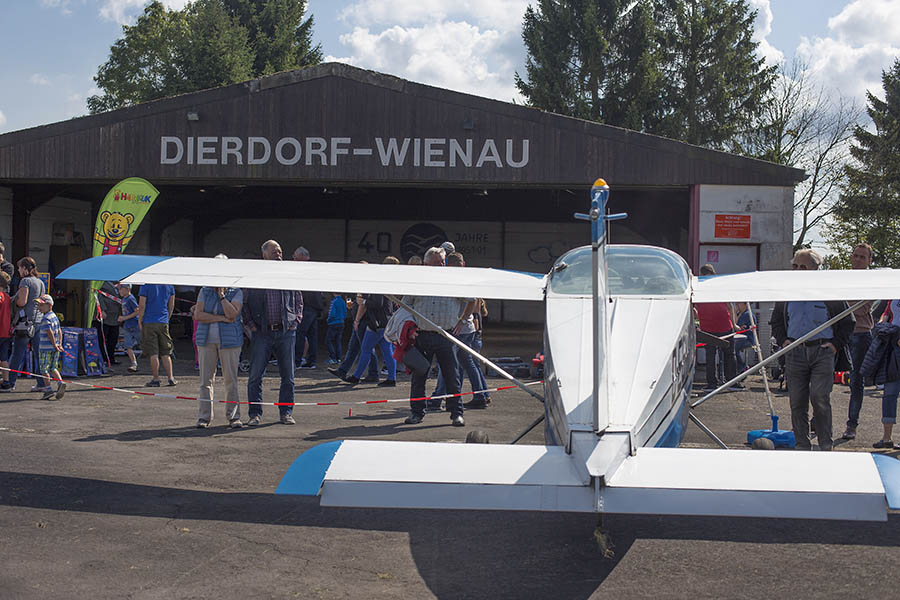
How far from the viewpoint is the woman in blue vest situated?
835 centimetres

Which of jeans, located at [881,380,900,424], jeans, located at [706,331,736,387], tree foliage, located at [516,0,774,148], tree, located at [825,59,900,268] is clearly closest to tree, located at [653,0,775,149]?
tree foliage, located at [516,0,774,148]

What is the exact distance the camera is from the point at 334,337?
1557cm

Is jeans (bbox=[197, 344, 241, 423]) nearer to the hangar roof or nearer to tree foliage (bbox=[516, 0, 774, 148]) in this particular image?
the hangar roof

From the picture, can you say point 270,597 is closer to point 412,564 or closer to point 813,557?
point 412,564

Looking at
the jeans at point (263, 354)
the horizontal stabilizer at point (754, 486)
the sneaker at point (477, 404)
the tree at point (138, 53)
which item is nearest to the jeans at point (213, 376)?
the jeans at point (263, 354)

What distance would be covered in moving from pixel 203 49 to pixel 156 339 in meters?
28.0

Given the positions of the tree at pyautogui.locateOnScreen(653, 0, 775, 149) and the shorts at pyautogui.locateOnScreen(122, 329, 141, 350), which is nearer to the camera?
the shorts at pyautogui.locateOnScreen(122, 329, 141, 350)

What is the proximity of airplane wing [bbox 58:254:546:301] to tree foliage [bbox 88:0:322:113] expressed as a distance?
31722mm

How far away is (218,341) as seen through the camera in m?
8.48

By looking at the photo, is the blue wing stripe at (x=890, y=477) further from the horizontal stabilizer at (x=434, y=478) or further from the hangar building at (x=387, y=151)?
the hangar building at (x=387, y=151)

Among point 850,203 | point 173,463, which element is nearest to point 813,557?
point 173,463

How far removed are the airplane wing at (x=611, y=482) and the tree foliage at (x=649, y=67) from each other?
116 ft

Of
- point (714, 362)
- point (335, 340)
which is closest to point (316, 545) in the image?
point (714, 362)

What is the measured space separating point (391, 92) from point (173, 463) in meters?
11.6
